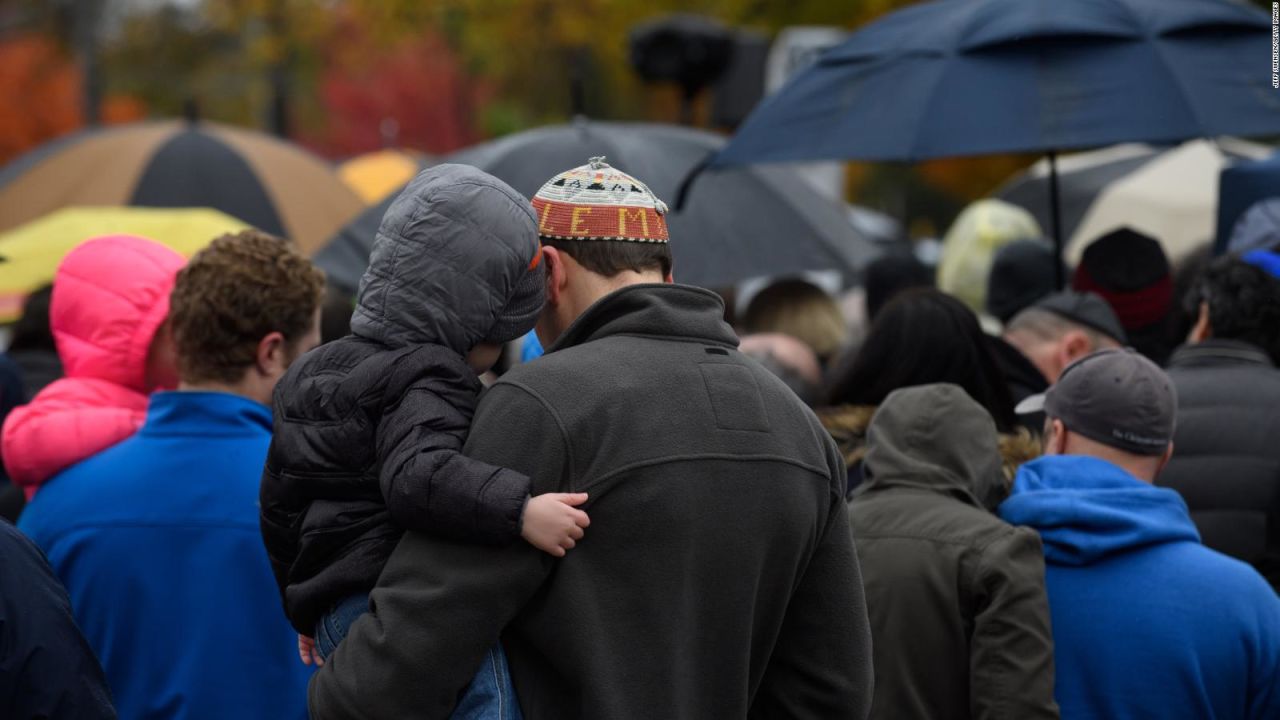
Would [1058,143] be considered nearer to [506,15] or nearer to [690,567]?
[690,567]

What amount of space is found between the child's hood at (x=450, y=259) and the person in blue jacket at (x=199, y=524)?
3.70ft

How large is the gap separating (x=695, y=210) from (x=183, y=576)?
120 inches

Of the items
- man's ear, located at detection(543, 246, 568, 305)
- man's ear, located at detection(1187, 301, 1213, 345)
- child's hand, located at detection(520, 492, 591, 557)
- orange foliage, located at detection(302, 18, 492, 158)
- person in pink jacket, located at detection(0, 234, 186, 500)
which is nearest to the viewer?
child's hand, located at detection(520, 492, 591, 557)

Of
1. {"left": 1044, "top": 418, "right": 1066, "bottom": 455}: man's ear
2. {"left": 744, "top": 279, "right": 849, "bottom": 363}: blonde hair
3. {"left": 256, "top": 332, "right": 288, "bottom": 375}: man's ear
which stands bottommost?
{"left": 744, "top": 279, "right": 849, "bottom": 363}: blonde hair

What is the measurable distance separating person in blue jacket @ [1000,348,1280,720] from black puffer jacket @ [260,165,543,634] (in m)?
1.66

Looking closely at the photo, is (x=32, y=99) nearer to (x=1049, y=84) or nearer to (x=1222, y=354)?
(x=1049, y=84)

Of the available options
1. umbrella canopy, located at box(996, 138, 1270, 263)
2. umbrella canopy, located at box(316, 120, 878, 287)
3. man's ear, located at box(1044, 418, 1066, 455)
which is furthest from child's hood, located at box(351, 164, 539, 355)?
umbrella canopy, located at box(996, 138, 1270, 263)

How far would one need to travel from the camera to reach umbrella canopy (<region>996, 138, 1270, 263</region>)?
9.74 metres

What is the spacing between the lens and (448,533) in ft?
7.93

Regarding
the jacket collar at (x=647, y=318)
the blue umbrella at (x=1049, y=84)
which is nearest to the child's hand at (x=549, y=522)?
the jacket collar at (x=647, y=318)

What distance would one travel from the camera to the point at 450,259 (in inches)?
101

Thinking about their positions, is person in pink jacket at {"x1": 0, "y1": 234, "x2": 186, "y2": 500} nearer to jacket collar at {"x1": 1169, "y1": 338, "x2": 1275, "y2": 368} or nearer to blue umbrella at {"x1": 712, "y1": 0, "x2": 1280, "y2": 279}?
blue umbrella at {"x1": 712, "y1": 0, "x2": 1280, "y2": 279}

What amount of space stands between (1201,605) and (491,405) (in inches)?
74.6

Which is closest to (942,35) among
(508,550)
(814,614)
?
(814,614)
